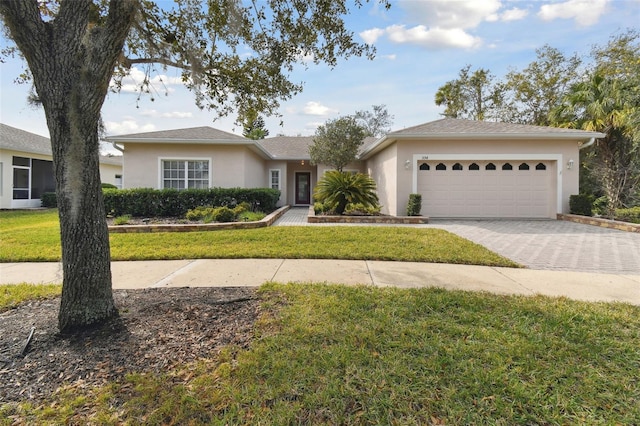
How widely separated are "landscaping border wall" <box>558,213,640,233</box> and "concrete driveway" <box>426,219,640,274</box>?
1.10 feet

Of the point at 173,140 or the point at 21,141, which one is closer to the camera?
the point at 173,140

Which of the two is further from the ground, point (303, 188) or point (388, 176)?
point (388, 176)

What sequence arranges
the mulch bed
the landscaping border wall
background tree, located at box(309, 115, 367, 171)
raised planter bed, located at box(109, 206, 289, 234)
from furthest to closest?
background tree, located at box(309, 115, 367, 171)
the landscaping border wall
raised planter bed, located at box(109, 206, 289, 234)
the mulch bed

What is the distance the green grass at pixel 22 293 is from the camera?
397 cm

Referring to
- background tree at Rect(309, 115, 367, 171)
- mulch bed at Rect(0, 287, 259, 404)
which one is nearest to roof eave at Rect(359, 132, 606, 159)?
background tree at Rect(309, 115, 367, 171)

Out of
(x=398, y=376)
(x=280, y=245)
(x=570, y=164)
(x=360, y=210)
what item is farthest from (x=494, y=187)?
(x=398, y=376)

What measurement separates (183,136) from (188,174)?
1.64m

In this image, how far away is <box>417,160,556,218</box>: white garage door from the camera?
12930 millimetres

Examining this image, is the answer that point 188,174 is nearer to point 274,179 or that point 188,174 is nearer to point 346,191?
point 274,179

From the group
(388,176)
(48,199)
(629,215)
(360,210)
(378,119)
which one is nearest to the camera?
(629,215)

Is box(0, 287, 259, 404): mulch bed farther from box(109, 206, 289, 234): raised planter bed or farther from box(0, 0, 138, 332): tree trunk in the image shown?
box(109, 206, 289, 234): raised planter bed

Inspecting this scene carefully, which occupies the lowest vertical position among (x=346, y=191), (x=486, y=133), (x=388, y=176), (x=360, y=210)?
(x=360, y=210)

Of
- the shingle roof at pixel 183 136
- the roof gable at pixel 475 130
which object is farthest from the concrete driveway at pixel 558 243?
the shingle roof at pixel 183 136

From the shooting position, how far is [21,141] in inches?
682
